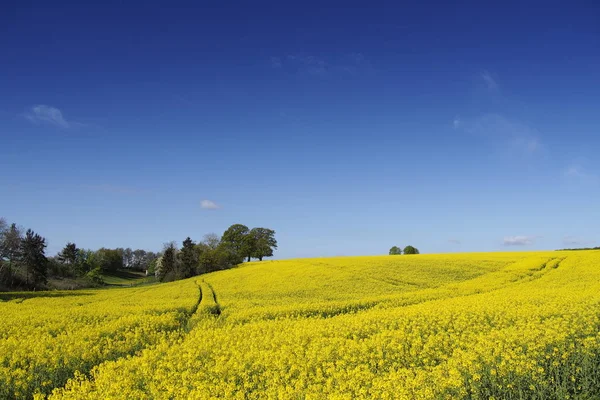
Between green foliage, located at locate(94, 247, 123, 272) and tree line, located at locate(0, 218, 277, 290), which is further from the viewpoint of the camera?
green foliage, located at locate(94, 247, 123, 272)

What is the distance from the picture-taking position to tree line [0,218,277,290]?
197 feet

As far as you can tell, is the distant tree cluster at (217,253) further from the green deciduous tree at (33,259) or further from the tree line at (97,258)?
the green deciduous tree at (33,259)

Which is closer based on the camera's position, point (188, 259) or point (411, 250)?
point (188, 259)

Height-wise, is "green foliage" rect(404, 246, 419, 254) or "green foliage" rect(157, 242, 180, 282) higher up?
"green foliage" rect(404, 246, 419, 254)

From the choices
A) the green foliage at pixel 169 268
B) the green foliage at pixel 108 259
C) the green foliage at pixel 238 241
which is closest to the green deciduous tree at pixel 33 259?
the green foliage at pixel 169 268

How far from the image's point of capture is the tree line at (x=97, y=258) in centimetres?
6006

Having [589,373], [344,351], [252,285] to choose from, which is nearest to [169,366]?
[344,351]

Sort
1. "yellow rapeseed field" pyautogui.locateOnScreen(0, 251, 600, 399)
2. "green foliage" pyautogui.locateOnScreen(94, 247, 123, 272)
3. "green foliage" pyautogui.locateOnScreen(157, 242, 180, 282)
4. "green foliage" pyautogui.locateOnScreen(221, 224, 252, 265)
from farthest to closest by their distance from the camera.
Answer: "green foliage" pyautogui.locateOnScreen(94, 247, 123, 272)
"green foliage" pyautogui.locateOnScreen(221, 224, 252, 265)
"green foliage" pyautogui.locateOnScreen(157, 242, 180, 282)
"yellow rapeseed field" pyautogui.locateOnScreen(0, 251, 600, 399)

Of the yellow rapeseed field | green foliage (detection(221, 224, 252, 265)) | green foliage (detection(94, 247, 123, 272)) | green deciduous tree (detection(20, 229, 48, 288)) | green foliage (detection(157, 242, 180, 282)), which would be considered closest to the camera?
the yellow rapeseed field

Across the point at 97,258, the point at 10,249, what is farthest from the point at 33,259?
the point at 97,258

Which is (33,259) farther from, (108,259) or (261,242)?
(108,259)

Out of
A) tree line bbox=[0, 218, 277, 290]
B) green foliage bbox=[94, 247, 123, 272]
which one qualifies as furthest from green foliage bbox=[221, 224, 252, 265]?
green foliage bbox=[94, 247, 123, 272]

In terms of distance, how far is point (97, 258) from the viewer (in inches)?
4653

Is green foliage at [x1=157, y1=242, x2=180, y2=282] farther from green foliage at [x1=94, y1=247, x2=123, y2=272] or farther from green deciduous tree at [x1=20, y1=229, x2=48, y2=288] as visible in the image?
green foliage at [x1=94, y1=247, x2=123, y2=272]
